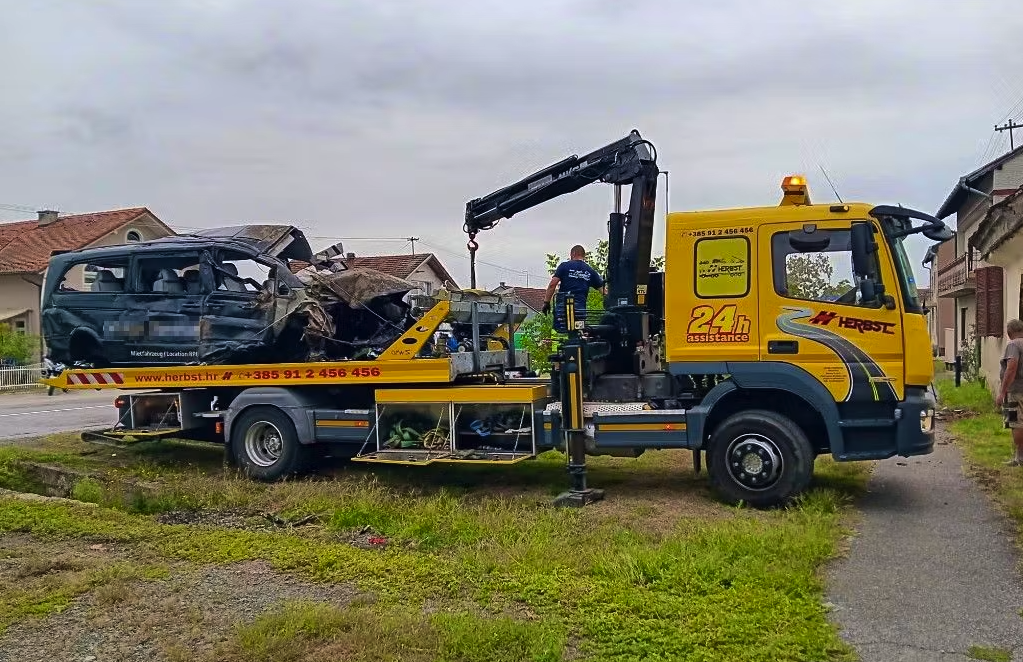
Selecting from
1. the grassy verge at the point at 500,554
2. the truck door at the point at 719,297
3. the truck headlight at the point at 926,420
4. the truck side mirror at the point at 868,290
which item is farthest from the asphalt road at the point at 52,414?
the truck headlight at the point at 926,420

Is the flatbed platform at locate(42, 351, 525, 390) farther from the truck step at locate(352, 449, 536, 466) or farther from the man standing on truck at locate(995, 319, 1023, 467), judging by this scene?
the man standing on truck at locate(995, 319, 1023, 467)

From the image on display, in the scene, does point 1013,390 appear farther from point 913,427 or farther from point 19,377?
point 19,377

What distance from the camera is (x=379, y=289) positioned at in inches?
414

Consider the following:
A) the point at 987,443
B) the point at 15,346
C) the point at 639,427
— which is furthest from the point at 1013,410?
the point at 15,346

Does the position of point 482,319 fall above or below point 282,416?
above

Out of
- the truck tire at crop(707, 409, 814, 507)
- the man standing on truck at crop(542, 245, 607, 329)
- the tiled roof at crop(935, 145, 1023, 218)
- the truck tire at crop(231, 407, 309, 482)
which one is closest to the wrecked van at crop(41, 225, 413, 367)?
the truck tire at crop(231, 407, 309, 482)

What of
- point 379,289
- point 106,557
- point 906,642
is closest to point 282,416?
point 379,289

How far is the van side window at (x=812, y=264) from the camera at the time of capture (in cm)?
830

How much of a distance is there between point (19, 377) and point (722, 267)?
30.1 meters

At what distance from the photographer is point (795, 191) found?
29.1 feet

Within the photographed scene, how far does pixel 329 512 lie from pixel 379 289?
9.72 feet

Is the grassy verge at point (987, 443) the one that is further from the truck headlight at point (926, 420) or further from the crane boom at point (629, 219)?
the crane boom at point (629, 219)

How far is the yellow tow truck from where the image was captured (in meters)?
8.26

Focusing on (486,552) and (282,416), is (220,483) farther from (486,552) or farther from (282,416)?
(486,552)
